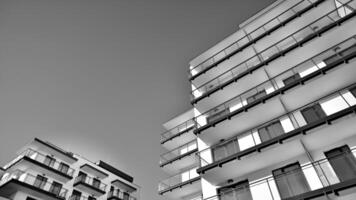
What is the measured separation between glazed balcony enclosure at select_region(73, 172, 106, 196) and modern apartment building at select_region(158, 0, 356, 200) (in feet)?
48.0

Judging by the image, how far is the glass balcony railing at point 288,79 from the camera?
500 inches

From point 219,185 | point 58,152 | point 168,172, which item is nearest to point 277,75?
point 219,185

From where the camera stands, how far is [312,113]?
40.7 ft

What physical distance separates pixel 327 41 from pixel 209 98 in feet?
28.6

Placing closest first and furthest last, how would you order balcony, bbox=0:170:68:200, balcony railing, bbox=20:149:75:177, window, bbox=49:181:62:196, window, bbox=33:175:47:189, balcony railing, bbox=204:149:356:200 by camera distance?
balcony railing, bbox=204:149:356:200 → balcony, bbox=0:170:68:200 → window, bbox=33:175:47:189 → window, bbox=49:181:62:196 → balcony railing, bbox=20:149:75:177

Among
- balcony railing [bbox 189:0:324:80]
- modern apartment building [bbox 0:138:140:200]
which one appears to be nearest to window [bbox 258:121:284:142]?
balcony railing [bbox 189:0:324:80]

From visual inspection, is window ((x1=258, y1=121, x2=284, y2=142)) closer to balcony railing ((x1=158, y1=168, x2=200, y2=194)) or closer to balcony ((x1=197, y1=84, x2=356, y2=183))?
balcony ((x1=197, y1=84, x2=356, y2=183))

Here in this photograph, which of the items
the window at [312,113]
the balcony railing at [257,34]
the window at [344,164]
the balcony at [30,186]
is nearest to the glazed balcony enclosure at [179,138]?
the balcony railing at [257,34]

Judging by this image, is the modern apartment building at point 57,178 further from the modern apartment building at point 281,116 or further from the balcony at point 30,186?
the modern apartment building at point 281,116

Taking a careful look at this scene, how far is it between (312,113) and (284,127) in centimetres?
168

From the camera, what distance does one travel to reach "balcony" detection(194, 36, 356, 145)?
39.8ft

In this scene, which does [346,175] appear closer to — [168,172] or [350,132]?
[350,132]

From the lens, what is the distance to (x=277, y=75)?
1475cm

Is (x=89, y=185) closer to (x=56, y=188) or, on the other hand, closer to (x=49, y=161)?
(x=56, y=188)
